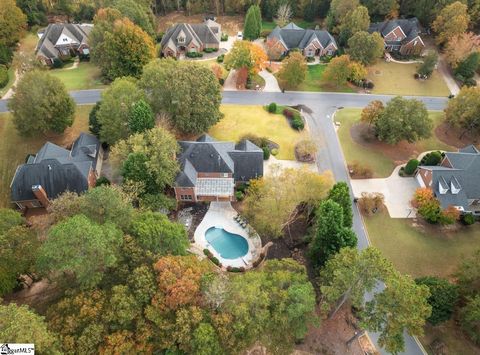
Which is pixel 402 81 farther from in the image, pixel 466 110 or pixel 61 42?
pixel 61 42

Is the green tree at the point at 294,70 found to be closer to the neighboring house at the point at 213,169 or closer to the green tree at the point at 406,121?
the green tree at the point at 406,121

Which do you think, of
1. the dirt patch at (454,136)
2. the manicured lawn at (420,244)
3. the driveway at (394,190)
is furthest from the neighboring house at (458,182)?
the dirt patch at (454,136)

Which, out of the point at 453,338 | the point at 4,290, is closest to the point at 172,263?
the point at 4,290

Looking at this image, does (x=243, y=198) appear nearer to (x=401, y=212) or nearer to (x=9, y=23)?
(x=401, y=212)

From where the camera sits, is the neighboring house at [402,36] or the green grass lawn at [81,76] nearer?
the green grass lawn at [81,76]

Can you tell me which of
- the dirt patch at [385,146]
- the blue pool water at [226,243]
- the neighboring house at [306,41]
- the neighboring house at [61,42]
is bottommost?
the neighboring house at [61,42]

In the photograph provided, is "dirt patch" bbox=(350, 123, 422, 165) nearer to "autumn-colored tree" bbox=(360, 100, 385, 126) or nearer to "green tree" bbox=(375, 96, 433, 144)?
"green tree" bbox=(375, 96, 433, 144)

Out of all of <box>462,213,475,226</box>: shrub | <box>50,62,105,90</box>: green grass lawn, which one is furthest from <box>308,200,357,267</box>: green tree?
<box>50,62,105,90</box>: green grass lawn
